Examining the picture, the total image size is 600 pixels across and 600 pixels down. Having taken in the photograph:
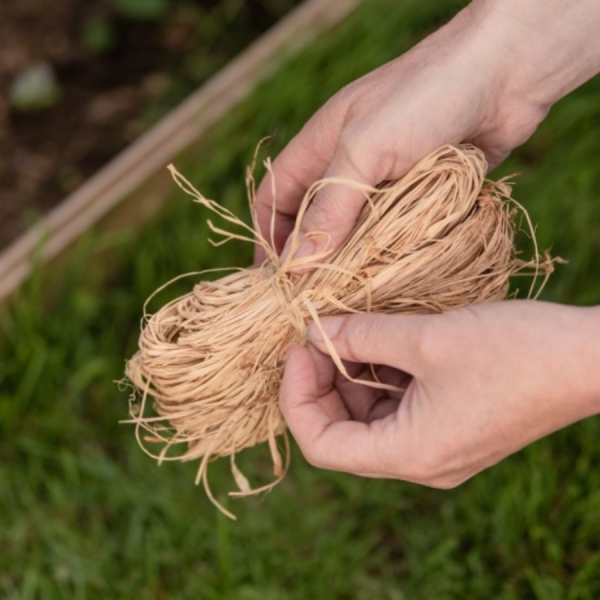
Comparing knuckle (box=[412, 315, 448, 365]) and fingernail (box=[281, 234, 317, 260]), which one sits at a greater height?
fingernail (box=[281, 234, 317, 260])

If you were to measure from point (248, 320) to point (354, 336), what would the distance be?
0.14 m

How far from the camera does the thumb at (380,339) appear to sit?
3.75 ft

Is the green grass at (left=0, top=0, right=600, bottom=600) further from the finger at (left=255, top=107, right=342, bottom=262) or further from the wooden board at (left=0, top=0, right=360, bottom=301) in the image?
the finger at (left=255, top=107, right=342, bottom=262)

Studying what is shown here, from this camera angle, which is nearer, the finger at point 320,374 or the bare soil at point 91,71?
the finger at point 320,374

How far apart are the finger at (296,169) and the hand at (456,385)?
260 mm

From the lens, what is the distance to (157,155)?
2.18 m

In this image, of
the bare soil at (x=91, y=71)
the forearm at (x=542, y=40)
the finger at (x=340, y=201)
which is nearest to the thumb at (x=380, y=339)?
the finger at (x=340, y=201)

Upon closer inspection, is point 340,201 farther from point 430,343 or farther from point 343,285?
point 430,343

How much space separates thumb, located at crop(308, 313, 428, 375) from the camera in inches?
45.0

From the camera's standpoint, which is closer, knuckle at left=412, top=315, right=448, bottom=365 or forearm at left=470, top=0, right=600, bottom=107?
knuckle at left=412, top=315, right=448, bottom=365

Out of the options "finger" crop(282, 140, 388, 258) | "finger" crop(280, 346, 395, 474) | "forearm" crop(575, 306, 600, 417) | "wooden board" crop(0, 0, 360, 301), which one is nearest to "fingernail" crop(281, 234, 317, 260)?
"finger" crop(282, 140, 388, 258)

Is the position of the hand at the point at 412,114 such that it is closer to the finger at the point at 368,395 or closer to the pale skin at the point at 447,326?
the pale skin at the point at 447,326

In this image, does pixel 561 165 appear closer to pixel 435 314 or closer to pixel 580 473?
pixel 580 473

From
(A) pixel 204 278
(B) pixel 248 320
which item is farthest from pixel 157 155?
(B) pixel 248 320
